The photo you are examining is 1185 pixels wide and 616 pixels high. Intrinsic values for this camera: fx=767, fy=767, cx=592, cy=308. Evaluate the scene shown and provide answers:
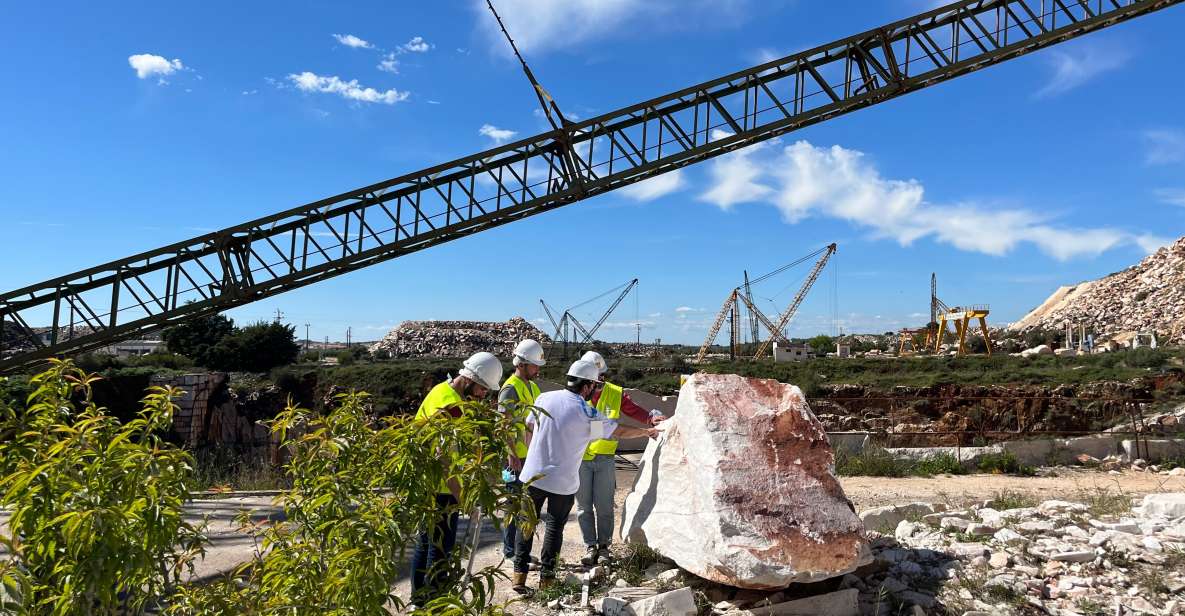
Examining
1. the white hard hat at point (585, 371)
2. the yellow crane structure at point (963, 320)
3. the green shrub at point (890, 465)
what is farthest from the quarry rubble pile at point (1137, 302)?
the white hard hat at point (585, 371)

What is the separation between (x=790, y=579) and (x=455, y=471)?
279 centimetres

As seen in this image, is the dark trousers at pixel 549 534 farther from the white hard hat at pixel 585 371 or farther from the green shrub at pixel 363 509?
the green shrub at pixel 363 509

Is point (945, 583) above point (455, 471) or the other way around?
the other way around

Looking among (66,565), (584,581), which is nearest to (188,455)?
(66,565)

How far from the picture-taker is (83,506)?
90.7 inches

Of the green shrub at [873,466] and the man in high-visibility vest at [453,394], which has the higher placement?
the man in high-visibility vest at [453,394]

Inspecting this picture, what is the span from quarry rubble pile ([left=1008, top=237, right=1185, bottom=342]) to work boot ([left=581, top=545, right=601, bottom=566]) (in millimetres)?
46454

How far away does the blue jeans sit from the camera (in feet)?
19.9

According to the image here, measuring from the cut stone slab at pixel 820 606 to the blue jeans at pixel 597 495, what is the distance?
157cm

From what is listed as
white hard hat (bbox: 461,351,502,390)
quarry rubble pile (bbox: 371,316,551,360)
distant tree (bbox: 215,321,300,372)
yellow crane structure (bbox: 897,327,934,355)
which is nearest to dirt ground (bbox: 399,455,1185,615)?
white hard hat (bbox: 461,351,502,390)

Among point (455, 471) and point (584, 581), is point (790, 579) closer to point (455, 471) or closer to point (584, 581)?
point (584, 581)

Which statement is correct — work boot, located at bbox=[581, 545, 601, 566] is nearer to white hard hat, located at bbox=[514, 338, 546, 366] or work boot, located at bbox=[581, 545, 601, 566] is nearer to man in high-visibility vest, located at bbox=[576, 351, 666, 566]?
man in high-visibility vest, located at bbox=[576, 351, 666, 566]

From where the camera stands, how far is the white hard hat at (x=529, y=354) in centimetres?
576

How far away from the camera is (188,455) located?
2.57 m
